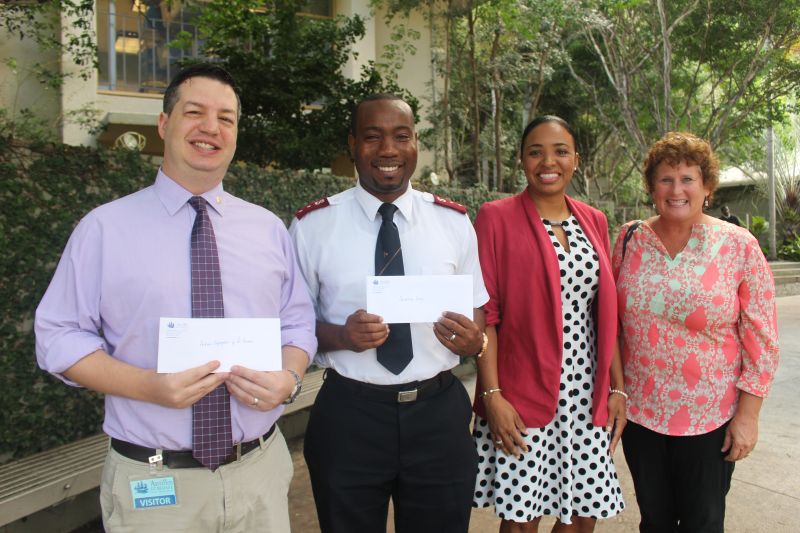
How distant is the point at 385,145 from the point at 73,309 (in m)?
1.17

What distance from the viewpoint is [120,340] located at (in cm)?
179

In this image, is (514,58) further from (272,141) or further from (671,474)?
(671,474)

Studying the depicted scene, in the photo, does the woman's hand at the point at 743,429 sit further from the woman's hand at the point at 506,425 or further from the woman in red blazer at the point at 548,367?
the woman's hand at the point at 506,425

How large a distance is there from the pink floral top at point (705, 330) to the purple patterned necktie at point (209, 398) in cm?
169

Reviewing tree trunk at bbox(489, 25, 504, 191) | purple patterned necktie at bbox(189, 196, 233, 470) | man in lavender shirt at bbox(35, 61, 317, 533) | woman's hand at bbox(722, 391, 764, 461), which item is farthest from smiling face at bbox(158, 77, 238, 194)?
tree trunk at bbox(489, 25, 504, 191)

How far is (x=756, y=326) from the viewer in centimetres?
246

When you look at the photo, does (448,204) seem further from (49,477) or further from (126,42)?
(126,42)

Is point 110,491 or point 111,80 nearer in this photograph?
point 110,491

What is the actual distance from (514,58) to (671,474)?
10.3 m

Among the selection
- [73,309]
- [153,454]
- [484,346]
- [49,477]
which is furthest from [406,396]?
[49,477]

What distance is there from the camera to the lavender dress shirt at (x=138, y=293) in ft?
5.71

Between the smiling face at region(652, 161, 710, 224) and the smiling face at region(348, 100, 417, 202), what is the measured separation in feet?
3.62

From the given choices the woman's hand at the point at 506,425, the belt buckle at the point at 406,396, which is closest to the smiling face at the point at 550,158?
the woman's hand at the point at 506,425

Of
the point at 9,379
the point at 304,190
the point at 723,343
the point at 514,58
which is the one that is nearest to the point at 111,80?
the point at 304,190
